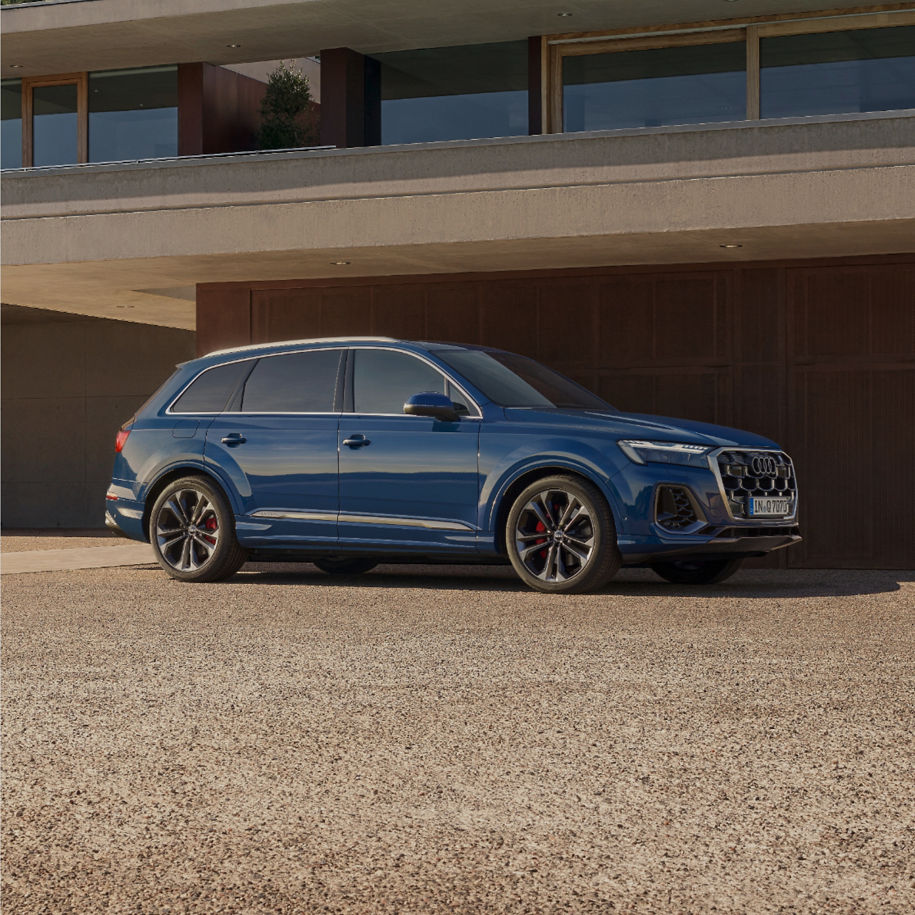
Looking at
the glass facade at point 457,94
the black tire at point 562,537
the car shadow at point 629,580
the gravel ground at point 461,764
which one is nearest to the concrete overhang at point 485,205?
the glass facade at point 457,94

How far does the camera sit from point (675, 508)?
34.7 feet

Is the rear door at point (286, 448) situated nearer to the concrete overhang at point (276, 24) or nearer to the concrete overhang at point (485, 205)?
the concrete overhang at point (485, 205)

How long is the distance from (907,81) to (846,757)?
1222cm

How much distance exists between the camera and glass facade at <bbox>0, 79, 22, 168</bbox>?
70.4 feet

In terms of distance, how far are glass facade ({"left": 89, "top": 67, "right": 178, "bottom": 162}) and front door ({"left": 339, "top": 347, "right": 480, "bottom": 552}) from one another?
10.1m

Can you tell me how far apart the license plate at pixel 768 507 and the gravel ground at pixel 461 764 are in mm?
1440

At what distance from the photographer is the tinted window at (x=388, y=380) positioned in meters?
11.5

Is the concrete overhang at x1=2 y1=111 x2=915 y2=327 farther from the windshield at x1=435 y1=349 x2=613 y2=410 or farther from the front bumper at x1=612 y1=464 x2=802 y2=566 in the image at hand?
the front bumper at x1=612 y1=464 x2=802 y2=566

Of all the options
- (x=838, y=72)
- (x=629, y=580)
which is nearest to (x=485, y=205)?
(x=629, y=580)

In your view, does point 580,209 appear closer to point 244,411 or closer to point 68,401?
point 244,411

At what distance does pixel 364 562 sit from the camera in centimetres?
1330

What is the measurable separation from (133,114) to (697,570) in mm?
12106

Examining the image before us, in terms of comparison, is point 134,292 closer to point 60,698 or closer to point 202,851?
point 60,698

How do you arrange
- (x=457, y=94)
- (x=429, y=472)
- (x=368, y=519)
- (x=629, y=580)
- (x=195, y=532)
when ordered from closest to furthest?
1. (x=429, y=472)
2. (x=368, y=519)
3. (x=195, y=532)
4. (x=629, y=580)
5. (x=457, y=94)
